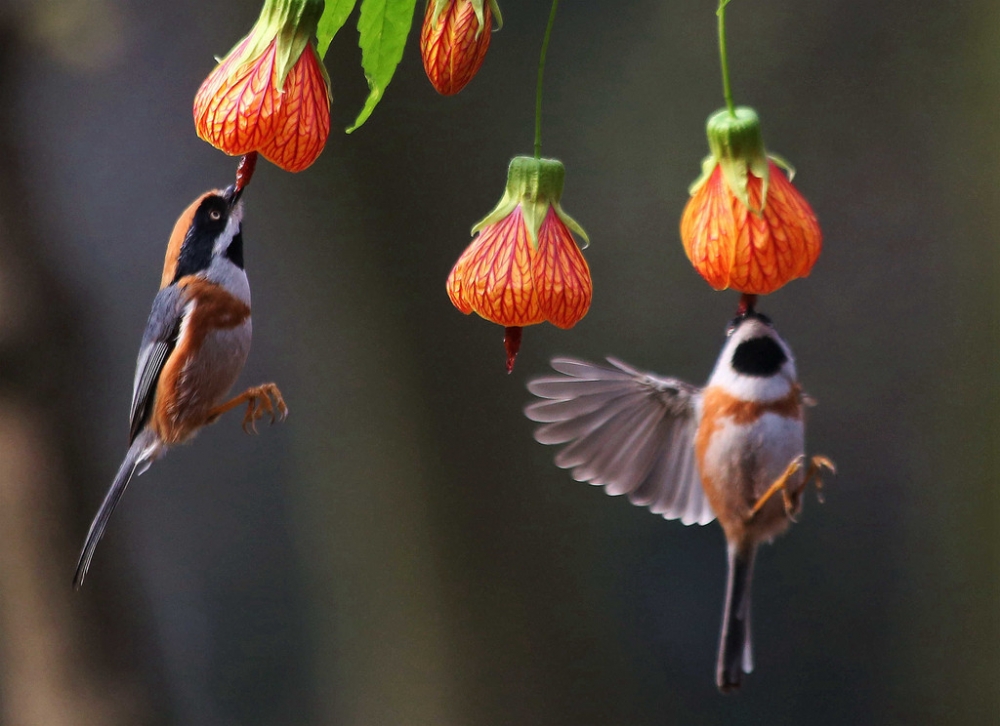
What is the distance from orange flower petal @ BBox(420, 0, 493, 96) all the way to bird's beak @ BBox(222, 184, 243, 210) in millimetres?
120

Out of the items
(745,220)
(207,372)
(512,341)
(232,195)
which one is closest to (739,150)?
(745,220)

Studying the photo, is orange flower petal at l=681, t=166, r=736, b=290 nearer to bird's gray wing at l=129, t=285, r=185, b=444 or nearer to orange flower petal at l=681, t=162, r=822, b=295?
orange flower petal at l=681, t=162, r=822, b=295

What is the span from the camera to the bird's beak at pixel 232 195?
547 mm

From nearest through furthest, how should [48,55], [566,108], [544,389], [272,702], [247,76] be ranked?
[247,76]
[544,389]
[48,55]
[566,108]
[272,702]

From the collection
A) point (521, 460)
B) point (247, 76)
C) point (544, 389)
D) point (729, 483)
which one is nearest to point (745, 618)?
point (729, 483)

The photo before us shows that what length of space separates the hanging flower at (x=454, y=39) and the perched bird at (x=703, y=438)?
0.32m

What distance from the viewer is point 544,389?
0.91 m

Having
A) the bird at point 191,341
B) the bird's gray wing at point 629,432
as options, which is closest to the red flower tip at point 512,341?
the bird at point 191,341

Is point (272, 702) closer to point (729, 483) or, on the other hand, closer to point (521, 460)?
point (521, 460)

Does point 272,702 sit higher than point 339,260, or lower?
lower

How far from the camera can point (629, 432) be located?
98 cm

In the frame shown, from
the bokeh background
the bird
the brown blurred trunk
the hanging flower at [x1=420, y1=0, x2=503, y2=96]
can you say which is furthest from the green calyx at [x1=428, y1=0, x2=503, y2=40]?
the bokeh background

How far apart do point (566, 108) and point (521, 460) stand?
719mm

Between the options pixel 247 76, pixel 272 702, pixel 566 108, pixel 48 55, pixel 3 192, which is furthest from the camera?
pixel 272 702
